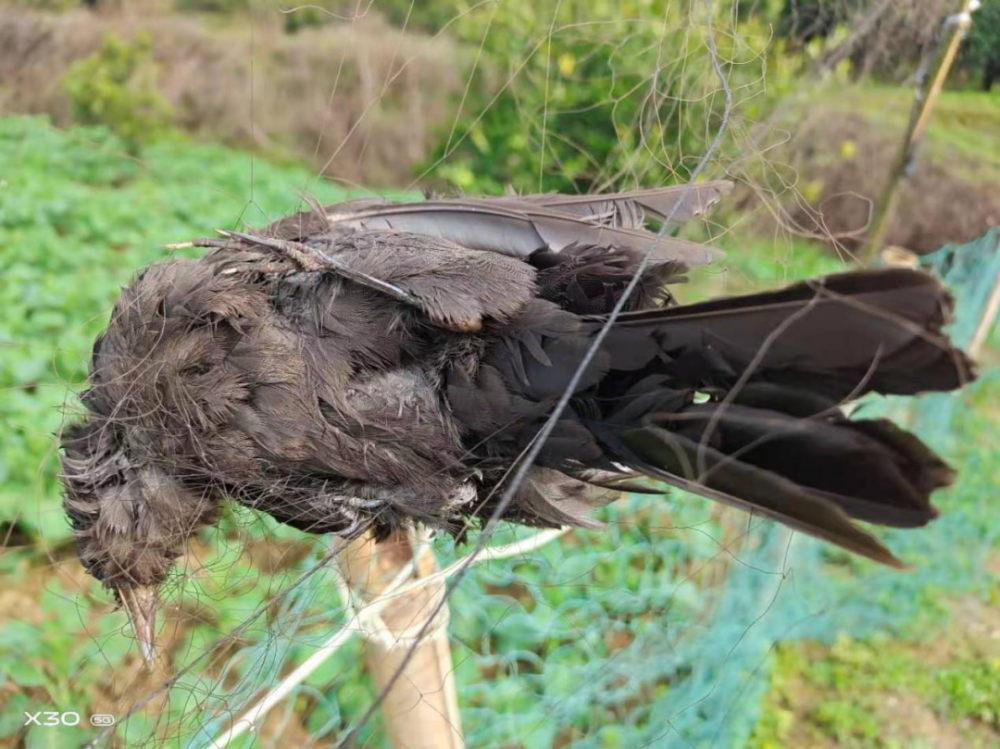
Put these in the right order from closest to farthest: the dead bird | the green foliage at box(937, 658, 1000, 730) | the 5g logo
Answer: the dead bird
the 5g logo
the green foliage at box(937, 658, 1000, 730)

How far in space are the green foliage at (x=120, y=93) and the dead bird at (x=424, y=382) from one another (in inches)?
237

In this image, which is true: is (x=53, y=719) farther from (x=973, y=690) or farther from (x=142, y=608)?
(x=973, y=690)

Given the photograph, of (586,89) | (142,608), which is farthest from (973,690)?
(586,89)

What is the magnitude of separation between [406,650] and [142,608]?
377 mm

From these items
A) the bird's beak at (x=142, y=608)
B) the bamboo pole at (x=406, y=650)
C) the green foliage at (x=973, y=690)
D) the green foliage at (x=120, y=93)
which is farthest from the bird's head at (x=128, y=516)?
the green foliage at (x=120, y=93)

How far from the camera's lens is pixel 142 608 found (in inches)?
41.2

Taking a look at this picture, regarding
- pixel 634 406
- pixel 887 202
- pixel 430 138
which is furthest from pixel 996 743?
pixel 430 138

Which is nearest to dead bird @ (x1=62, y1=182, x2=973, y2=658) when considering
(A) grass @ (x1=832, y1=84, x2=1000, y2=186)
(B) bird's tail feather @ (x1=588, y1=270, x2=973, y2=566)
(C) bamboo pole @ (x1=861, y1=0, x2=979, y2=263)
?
(B) bird's tail feather @ (x1=588, y1=270, x2=973, y2=566)

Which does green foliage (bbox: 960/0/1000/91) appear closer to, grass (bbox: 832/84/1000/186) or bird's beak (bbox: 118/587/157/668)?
grass (bbox: 832/84/1000/186)

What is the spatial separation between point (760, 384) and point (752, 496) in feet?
0.31

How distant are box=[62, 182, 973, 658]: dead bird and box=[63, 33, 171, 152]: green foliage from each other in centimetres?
602

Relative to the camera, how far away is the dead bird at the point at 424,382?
0.67 metres

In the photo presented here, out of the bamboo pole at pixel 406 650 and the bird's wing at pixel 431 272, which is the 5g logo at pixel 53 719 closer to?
the bamboo pole at pixel 406 650

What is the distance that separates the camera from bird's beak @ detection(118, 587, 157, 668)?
104 centimetres
